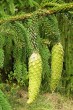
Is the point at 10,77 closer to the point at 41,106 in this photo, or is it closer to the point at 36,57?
the point at 41,106

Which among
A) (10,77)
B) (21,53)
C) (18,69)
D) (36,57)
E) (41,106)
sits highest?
(36,57)

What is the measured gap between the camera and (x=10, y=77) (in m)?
7.12

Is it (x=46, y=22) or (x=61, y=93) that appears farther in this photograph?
(x=61, y=93)

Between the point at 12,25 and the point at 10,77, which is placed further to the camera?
the point at 10,77

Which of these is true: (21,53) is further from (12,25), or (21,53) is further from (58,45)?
(58,45)

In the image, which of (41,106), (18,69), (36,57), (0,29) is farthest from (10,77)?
(36,57)

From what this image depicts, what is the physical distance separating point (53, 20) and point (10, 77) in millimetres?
6271

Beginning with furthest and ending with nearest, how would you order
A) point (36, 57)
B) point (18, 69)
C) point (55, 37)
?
point (18, 69) < point (55, 37) < point (36, 57)

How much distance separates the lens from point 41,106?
6781mm

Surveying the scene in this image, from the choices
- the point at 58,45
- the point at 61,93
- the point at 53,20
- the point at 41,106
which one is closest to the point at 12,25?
the point at 53,20

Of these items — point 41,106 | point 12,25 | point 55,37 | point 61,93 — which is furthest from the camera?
point 61,93

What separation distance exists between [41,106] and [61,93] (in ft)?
2.90

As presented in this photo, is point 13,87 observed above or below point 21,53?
below

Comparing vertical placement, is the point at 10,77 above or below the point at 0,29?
below
